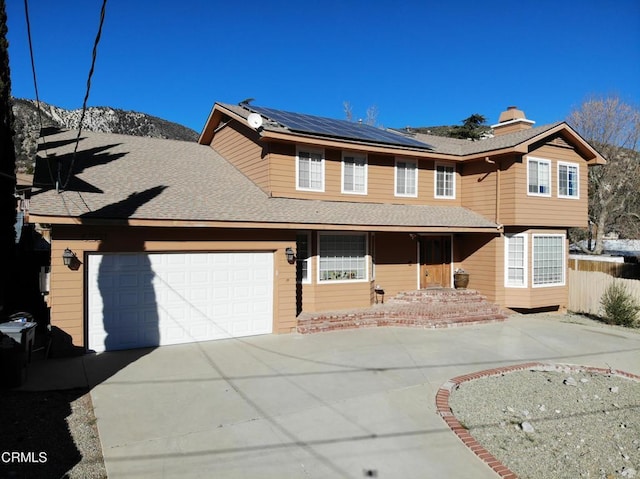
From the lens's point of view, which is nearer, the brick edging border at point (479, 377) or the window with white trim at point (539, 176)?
the brick edging border at point (479, 377)

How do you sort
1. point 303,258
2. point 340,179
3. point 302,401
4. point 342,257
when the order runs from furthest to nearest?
1. point 340,179
2. point 342,257
3. point 303,258
4. point 302,401

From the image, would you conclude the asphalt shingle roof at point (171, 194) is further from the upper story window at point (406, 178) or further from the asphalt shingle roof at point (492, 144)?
the asphalt shingle roof at point (492, 144)

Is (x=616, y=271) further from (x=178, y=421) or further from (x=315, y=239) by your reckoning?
(x=178, y=421)

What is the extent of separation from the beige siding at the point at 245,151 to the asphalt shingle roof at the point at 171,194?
0.28 metres

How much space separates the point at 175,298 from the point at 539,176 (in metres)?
12.7

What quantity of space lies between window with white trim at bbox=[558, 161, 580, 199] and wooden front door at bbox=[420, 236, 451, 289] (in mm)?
4404

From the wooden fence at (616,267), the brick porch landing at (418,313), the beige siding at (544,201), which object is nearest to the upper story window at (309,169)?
the brick porch landing at (418,313)

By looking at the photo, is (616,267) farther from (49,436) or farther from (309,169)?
(49,436)

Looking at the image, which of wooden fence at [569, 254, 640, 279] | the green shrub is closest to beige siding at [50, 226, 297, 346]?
the green shrub

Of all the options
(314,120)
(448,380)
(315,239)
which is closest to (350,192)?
(315,239)

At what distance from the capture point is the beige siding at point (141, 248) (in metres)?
8.90

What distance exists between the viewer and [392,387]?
7.59 m

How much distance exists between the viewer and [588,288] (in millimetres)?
16109

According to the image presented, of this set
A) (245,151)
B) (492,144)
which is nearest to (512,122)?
(492,144)
